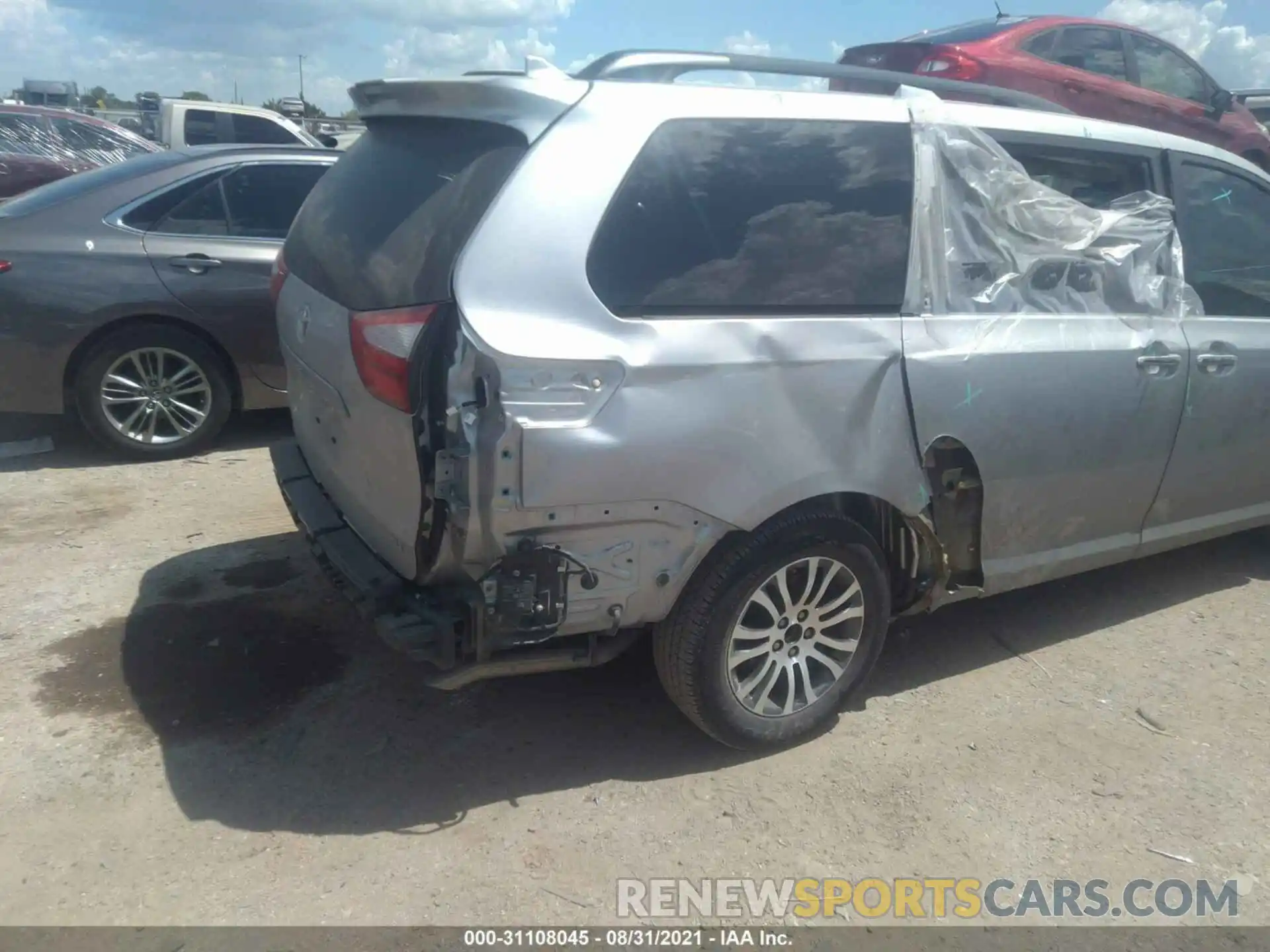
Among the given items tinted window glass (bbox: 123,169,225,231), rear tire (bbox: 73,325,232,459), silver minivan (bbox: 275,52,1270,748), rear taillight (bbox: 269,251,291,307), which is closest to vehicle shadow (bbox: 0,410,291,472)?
rear tire (bbox: 73,325,232,459)

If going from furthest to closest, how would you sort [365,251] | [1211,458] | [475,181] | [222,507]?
[222,507], [1211,458], [365,251], [475,181]

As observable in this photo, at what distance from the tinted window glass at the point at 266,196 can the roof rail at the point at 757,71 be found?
3526 mm

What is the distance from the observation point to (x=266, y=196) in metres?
6.29

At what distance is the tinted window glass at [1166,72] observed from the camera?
332 inches

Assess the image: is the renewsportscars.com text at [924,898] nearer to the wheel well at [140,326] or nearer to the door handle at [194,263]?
the wheel well at [140,326]

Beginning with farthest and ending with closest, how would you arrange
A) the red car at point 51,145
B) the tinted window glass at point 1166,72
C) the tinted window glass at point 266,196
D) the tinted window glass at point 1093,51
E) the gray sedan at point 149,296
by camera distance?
1. the red car at point 51,145
2. the tinted window glass at point 1166,72
3. the tinted window glass at point 1093,51
4. the tinted window glass at point 266,196
5. the gray sedan at point 149,296

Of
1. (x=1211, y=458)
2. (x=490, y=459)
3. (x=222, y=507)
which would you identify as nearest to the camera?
(x=490, y=459)

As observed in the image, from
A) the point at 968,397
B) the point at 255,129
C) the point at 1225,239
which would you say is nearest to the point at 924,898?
the point at 968,397

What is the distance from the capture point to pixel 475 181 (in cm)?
290

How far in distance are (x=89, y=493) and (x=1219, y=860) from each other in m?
5.17

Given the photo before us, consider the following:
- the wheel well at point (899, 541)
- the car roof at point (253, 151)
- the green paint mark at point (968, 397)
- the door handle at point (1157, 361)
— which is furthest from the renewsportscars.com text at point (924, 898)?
the car roof at point (253, 151)

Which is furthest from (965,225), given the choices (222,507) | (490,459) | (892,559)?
(222,507)

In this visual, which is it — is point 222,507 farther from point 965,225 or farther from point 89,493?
point 965,225

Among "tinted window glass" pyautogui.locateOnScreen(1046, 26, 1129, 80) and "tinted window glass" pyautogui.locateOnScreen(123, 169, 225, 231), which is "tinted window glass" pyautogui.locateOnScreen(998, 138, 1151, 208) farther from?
"tinted window glass" pyautogui.locateOnScreen(123, 169, 225, 231)
